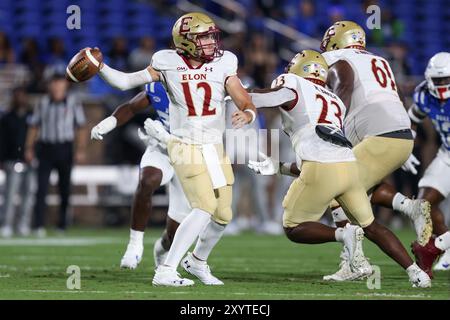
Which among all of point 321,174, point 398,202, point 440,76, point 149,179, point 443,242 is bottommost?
point 443,242

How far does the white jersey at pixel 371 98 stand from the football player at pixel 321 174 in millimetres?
528

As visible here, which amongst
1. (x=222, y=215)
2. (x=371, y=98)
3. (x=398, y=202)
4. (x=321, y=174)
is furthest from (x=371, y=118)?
(x=222, y=215)

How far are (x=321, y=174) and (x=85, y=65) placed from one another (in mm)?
1556

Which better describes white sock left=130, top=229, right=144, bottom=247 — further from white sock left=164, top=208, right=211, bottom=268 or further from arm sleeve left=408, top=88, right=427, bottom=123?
arm sleeve left=408, top=88, right=427, bottom=123

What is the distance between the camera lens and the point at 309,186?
633 cm

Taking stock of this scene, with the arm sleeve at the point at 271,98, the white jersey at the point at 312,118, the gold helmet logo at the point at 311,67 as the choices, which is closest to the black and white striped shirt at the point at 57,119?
the gold helmet logo at the point at 311,67

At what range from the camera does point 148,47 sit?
13.6 m

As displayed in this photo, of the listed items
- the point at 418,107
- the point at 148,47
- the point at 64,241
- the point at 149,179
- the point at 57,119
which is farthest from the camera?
the point at 148,47

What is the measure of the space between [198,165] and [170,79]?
561 mm

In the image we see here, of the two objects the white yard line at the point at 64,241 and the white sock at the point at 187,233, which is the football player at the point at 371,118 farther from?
the white yard line at the point at 64,241

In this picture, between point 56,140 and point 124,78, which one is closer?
point 124,78

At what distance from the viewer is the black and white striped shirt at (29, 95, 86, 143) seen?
1211cm

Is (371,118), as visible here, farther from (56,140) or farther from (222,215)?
(56,140)

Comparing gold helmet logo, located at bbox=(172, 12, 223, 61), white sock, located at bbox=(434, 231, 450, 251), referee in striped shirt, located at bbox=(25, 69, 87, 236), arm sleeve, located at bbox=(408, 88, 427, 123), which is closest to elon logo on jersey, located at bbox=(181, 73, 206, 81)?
gold helmet logo, located at bbox=(172, 12, 223, 61)
